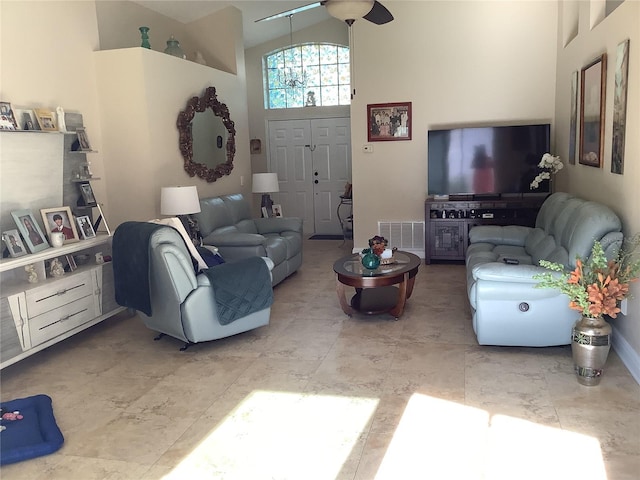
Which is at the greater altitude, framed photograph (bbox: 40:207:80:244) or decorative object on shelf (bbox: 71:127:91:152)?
decorative object on shelf (bbox: 71:127:91:152)

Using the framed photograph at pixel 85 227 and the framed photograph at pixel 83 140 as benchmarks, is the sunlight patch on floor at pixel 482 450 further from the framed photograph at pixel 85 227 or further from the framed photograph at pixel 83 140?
the framed photograph at pixel 83 140

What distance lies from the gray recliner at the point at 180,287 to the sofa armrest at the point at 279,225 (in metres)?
2.19

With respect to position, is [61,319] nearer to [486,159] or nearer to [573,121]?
[486,159]

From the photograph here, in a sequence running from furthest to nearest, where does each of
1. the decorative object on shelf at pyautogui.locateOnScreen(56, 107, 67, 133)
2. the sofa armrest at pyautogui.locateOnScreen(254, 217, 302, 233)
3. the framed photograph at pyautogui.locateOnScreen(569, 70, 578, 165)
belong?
1. the sofa armrest at pyautogui.locateOnScreen(254, 217, 302, 233)
2. the framed photograph at pyautogui.locateOnScreen(569, 70, 578, 165)
3. the decorative object on shelf at pyautogui.locateOnScreen(56, 107, 67, 133)

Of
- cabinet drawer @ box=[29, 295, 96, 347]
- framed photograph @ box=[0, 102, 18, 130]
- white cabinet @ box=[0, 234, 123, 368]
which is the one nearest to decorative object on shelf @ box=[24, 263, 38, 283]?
white cabinet @ box=[0, 234, 123, 368]

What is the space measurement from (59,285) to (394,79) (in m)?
4.58

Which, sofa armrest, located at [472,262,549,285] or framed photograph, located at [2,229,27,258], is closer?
sofa armrest, located at [472,262,549,285]

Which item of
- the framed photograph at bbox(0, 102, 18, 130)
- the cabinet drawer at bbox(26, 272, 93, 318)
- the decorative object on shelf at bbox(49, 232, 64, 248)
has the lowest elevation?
the cabinet drawer at bbox(26, 272, 93, 318)

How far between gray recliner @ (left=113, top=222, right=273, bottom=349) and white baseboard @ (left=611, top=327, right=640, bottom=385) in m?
2.45

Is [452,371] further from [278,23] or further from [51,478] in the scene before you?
[278,23]

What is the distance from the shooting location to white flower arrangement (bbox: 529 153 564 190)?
5645mm

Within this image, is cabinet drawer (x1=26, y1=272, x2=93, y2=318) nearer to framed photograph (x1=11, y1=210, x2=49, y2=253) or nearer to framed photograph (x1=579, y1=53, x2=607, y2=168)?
framed photograph (x1=11, y1=210, x2=49, y2=253)

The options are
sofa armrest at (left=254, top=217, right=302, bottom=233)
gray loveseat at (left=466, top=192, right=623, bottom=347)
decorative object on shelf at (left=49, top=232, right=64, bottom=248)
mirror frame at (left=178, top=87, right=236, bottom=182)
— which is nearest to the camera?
gray loveseat at (left=466, top=192, right=623, bottom=347)

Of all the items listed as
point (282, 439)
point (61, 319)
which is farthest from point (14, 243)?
point (282, 439)
